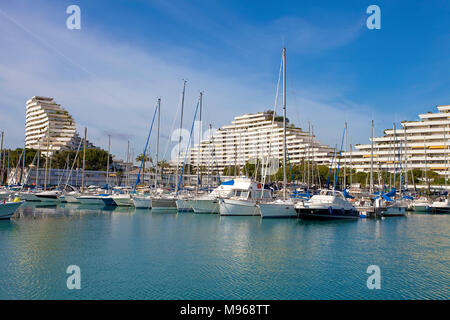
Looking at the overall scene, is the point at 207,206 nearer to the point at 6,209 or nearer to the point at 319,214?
the point at 319,214

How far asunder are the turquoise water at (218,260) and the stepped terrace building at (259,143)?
350 feet

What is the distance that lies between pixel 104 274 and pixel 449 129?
5017 inches

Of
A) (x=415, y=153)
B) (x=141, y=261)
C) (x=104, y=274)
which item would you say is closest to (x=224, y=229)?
(x=141, y=261)

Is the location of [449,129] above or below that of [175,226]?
above

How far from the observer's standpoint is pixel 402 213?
167 feet

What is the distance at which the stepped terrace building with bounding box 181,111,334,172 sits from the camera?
153 meters

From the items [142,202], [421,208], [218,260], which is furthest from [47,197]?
[421,208]

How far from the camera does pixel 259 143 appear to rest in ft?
554

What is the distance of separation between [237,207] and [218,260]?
20.2 metres

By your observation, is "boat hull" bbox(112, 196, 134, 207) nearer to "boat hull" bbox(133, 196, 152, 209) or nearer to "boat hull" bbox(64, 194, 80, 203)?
"boat hull" bbox(133, 196, 152, 209)

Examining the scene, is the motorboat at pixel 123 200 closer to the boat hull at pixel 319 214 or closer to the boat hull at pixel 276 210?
the boat hull at pixel 276 210

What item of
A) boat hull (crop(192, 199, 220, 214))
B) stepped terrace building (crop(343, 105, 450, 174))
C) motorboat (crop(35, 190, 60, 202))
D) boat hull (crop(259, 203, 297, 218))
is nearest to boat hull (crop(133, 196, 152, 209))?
boat hull (crop(192, 199, 220, 214))

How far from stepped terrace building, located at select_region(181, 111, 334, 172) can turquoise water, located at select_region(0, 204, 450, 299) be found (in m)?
107
